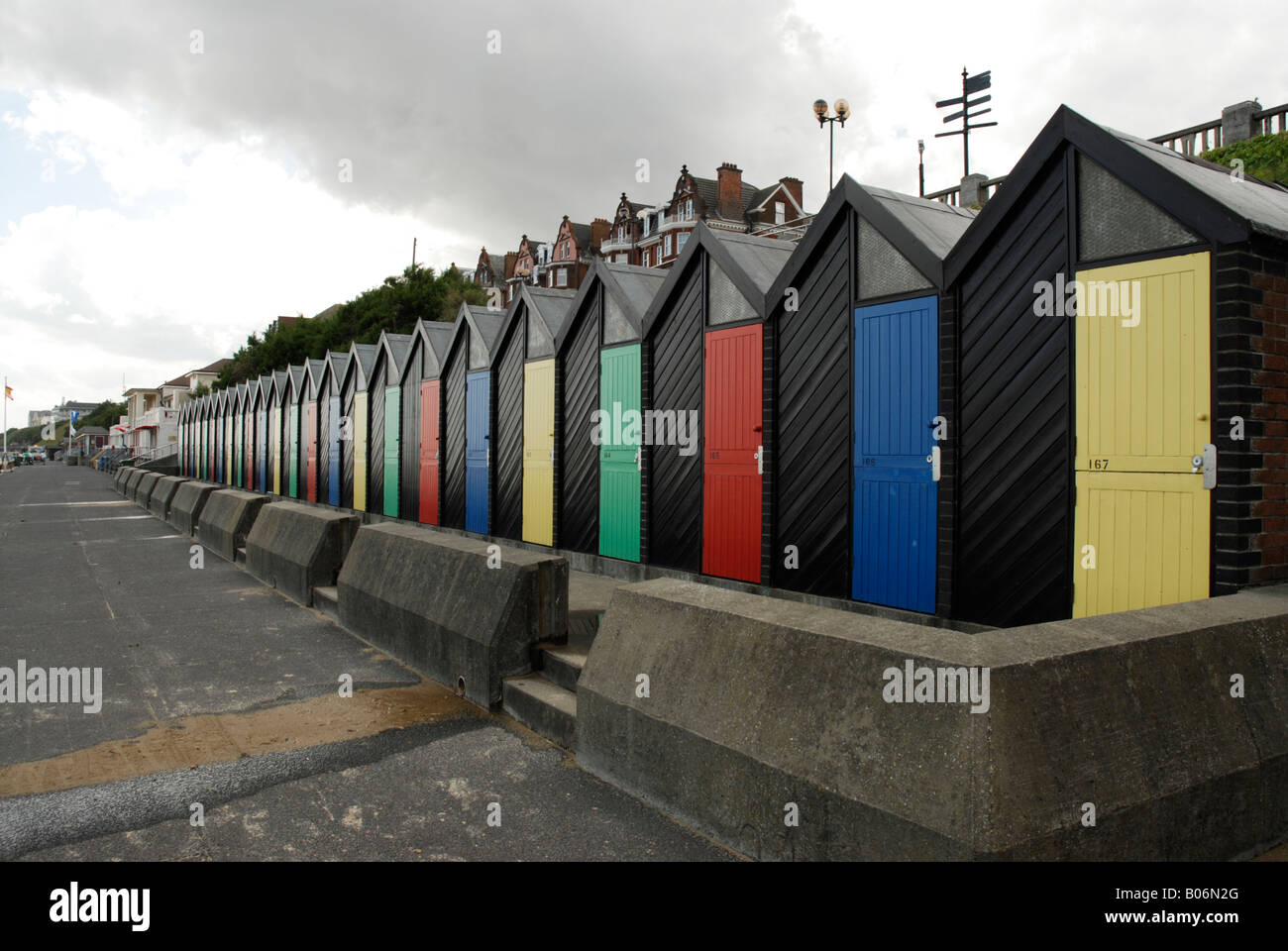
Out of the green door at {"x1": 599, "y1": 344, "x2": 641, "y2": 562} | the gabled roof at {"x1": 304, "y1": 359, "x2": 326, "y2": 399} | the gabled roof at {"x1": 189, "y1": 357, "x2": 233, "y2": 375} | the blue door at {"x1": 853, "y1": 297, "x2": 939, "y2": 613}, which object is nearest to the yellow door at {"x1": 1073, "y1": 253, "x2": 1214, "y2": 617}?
the blue door at {"x1": 853, "y1": 297, "x2": 939, "y2": 613}

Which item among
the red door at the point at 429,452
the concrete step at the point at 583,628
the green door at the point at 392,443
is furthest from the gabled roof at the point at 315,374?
the concrete step at the point at 583,628

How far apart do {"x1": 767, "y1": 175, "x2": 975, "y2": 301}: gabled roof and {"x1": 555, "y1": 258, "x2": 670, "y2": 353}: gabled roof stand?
260 centimetres

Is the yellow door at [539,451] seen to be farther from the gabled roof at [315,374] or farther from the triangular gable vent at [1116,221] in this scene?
the gabled roof at [315,374]

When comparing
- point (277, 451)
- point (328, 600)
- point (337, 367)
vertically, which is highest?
point (337, 367)

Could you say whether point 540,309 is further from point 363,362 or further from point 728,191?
point 728,191

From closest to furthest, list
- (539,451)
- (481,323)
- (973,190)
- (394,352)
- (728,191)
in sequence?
(539,451), (481,323), (394,352), (973,190), (728,191)

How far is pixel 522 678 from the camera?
5.74 metres

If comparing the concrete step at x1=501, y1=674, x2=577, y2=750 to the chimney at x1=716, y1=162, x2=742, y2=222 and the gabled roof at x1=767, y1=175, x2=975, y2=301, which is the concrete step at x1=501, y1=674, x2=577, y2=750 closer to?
the gabled roof at x1=767, y1=175, x2=975, y2=301

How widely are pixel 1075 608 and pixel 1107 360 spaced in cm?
171

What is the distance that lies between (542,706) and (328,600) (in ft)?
15.7

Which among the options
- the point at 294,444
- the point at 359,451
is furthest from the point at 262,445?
the point at 359,451

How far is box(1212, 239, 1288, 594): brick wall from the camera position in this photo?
5.10 meters

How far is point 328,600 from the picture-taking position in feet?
30.2
